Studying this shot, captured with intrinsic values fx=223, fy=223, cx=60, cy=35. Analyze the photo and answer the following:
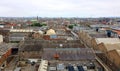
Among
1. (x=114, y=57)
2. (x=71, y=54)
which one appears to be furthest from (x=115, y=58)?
(x=71, y=54)

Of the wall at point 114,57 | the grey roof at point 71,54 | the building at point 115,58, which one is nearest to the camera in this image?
the building at point 115,58

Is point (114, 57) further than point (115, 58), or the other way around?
point (114, 57)

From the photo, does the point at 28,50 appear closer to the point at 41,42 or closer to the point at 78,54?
the point at 41,42

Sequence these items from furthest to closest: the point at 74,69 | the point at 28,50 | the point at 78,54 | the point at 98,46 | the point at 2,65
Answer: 1. the point at 98,46
2. the point at 28,50
3. the point at 2,65
4. the point at 78,54
5. the point at 74,69

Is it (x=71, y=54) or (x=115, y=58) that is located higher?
(x=71, y=54)

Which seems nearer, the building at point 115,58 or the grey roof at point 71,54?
the building at point 115,58

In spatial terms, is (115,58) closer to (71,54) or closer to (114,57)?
(114,57)

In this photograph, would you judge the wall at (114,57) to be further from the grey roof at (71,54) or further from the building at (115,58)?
the grey roof at (71,54)

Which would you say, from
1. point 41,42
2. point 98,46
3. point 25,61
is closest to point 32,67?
point 25,61

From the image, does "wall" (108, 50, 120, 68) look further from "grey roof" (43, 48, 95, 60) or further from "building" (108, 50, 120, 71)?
"grey roof" (43, 48, 95, 60)

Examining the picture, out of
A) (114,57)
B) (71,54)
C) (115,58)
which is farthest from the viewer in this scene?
(71,54)

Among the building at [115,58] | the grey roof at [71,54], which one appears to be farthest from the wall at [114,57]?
the grey roof at [71,54]
